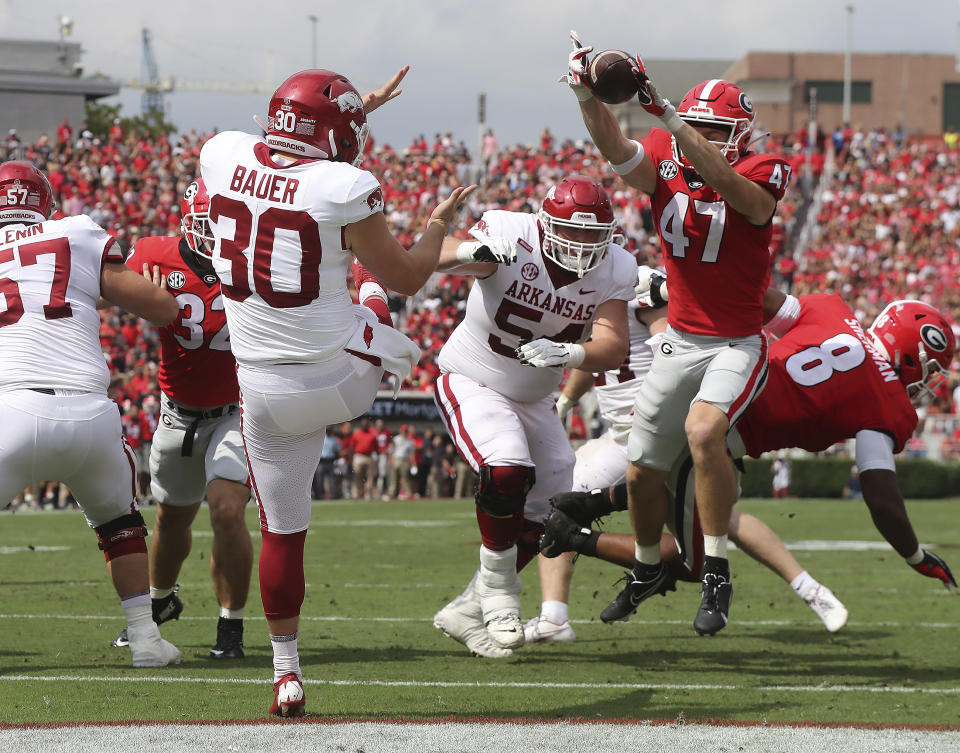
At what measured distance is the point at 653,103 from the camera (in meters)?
4.77

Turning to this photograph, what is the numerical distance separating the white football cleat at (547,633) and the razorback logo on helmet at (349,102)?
315cm

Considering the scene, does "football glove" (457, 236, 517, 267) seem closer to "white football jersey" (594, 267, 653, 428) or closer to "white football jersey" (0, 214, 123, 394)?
"white football jersey" (0, 214, 123, 394)

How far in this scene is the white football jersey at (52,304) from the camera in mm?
4734

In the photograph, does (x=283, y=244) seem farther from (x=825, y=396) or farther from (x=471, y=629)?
(x=825, y=396)

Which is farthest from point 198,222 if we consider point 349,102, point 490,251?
point 349,102

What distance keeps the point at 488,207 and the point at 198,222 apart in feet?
73.2

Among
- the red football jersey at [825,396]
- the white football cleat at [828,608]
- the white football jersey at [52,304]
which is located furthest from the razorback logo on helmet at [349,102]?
the white football cleat at [828,608]

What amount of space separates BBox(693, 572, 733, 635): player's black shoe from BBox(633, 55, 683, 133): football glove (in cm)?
181

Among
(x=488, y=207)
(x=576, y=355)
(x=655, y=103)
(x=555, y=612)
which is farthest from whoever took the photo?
(x=488, y=207)

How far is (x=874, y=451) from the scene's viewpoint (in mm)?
5871

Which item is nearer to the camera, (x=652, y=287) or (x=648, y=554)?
(x=648, y=554)

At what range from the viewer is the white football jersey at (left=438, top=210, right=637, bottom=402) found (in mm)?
5883

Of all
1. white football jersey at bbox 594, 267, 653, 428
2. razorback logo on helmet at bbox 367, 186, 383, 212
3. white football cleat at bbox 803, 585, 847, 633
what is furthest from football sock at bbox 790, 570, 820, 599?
razorback logo on helmet at bbox 367, 186, 383, 212

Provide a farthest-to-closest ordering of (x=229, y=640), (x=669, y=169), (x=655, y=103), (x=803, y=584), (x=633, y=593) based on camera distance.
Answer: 1. (x=803, y=584)
2. (x=633, y=593)
3. (x=229, y=640)
4. (x=669, y=169)
5. (x=655, y=103)
